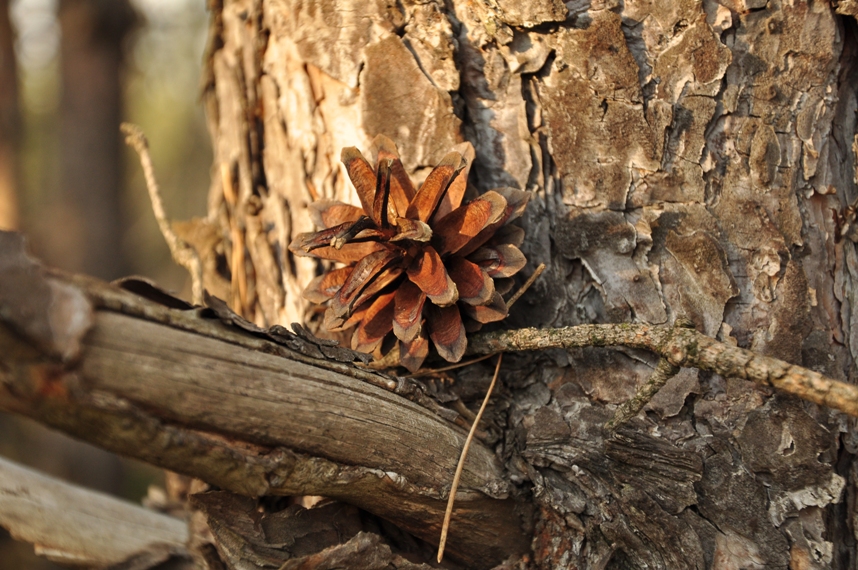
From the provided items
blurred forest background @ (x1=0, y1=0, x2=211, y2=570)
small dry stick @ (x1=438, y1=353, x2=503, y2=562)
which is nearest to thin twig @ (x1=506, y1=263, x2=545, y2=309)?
small dry stick @ (x1=438, y1=353, x2=503, y2=562)

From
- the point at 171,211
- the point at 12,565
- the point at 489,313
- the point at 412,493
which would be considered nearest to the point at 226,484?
the point at 412,493

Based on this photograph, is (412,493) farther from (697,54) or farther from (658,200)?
(697,54)

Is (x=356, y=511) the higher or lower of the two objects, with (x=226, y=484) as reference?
lower

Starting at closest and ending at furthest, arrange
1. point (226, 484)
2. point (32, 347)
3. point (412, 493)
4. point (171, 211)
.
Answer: point (32, 347)
point (226, 484)
point (412, 493)
point (171, 211)

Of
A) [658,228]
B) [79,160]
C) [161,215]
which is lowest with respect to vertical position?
[79,160]

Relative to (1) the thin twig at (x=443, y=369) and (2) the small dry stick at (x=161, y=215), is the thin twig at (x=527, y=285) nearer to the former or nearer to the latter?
(1) the thin twig at (x=443, y=369)

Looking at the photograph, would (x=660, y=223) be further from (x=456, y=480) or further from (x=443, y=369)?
(x=456, y=480)

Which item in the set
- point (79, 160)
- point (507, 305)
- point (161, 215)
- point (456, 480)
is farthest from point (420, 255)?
point (79, 160)
